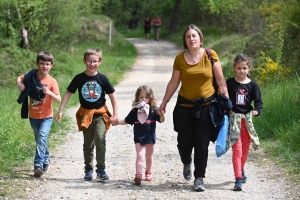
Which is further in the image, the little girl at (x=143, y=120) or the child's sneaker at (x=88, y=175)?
the child's sneaker at (x=88, y=175)

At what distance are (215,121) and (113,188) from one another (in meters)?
1.51

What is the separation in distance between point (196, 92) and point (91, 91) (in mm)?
1390

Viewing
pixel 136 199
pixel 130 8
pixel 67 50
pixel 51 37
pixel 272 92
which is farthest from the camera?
pixel 130 8

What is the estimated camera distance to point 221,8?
32.1 meters

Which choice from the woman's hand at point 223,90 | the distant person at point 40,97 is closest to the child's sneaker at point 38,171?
the distant person at point 40,97

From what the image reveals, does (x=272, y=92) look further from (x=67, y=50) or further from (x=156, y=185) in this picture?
(x=67, y=50)

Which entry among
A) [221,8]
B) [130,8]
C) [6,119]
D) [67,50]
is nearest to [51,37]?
[67,50]

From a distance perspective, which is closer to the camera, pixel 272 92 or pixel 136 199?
pixel 136 199

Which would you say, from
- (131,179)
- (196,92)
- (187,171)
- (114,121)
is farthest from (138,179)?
(196,92)

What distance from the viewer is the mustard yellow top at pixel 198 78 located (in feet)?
24.1

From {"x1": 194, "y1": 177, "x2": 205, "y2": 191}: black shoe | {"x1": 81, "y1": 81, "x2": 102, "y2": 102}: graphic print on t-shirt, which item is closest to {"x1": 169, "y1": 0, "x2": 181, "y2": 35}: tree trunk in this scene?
{"x1": 81, "y1": 81, "x2": 102, "y2": 102}: graphic print on t-shirt

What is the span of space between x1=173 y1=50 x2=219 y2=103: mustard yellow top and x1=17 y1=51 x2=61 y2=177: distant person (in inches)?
67.6

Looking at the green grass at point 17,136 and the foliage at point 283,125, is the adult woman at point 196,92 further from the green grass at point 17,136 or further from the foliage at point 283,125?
the green grass at point 17,136

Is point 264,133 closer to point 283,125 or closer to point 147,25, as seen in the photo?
point 283,125
